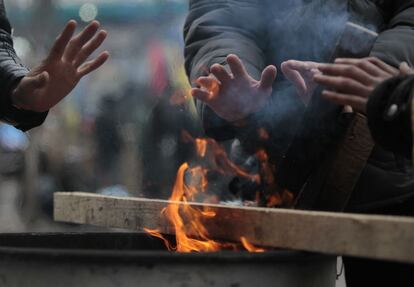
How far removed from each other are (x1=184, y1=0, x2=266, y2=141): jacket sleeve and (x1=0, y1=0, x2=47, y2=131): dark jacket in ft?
2.47

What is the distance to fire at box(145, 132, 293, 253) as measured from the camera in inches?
93.1

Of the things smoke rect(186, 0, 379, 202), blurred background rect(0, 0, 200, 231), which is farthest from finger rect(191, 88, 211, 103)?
blurred background rect(0, 0, 200, 231)

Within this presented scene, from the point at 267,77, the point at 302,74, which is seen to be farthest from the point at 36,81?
the point at 302,74

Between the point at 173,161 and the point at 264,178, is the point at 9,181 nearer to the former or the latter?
the point at 173,161

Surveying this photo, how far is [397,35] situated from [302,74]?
0.43 meters

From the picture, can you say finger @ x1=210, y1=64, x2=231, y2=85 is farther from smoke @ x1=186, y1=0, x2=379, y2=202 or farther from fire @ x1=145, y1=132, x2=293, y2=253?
fire @ x1=145, y1=132, x2=293, y2=253

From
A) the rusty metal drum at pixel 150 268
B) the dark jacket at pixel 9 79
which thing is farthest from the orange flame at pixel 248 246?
the dark jacket at pixel 9 79

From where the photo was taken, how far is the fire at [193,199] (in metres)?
2.37

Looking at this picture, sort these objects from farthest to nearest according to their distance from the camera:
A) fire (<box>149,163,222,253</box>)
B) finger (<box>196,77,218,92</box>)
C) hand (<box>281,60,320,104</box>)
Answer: finger (<box>196,77,218,92</box>) → hand (<box>281,60,320,104</box>) → fire (<box>149,163,222,253</box>)

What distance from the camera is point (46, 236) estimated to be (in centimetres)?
273

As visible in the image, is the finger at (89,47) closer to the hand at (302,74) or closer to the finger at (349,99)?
the hand at (302,74)

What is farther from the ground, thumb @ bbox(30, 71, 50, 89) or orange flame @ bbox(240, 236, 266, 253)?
thumb @ bbox(30, 71, 50, 89)

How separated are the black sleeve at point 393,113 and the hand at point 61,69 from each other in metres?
1.32

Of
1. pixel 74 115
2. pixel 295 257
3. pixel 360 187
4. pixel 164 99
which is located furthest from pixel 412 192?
pixel 74 115
